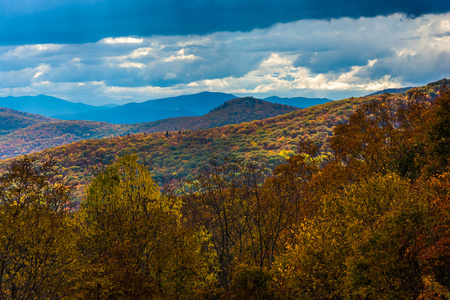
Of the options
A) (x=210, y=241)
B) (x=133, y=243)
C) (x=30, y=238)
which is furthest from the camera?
(x=210, y=241)

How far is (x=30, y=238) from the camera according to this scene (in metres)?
24.9

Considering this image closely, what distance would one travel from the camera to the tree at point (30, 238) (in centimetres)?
2380

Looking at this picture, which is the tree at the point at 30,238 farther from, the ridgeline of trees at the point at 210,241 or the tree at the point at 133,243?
the tree at the point at 133,243

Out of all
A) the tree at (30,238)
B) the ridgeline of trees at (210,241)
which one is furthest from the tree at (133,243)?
the tree at (30,238)

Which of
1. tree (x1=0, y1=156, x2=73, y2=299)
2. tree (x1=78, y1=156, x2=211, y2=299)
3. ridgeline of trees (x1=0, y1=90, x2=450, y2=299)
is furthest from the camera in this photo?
tree (x1=78, y1=156, x2=211, y2=299)

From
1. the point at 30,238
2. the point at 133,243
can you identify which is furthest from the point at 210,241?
the point at 30,238

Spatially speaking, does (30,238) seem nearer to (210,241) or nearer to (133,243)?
(133,243)

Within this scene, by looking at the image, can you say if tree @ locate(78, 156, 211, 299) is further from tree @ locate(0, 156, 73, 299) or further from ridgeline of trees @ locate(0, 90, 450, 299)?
tree @ locate(0, 156, 73, 299)

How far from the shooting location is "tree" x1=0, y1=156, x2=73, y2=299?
23.8 m

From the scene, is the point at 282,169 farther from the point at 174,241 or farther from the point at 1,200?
the point at 1,200

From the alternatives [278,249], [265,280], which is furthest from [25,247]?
[278,249]

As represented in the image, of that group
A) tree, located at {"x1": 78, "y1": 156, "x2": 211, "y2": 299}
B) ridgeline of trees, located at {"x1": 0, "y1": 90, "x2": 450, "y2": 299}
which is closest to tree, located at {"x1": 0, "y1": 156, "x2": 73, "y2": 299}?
ridgeline of trees, located at {"x1": 0, "y1": 90, "x2": 450, "y2": 299}

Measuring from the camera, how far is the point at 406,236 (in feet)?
67.1

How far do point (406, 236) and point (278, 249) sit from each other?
1171 inches
